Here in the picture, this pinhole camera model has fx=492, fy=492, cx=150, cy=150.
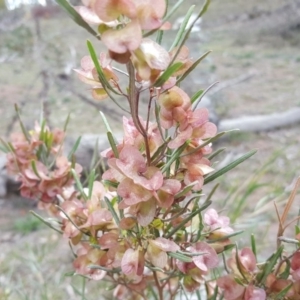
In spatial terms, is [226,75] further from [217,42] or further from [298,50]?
[217,42]

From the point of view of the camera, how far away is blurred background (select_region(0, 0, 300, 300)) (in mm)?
1110

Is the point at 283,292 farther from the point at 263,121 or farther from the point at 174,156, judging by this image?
the point at 263,121

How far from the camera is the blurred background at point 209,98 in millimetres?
1110

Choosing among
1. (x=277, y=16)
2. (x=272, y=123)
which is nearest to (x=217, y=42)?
(x=277, y=16)

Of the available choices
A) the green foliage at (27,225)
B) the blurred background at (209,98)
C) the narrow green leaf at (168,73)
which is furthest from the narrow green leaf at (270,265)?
the green foliage at (27,225)

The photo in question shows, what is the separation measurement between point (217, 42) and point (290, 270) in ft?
19.6

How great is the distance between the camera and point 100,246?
1.18 ft

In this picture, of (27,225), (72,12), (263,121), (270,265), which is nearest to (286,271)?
(270,265)

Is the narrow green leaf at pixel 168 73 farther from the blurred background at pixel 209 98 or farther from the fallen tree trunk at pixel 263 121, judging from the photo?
the fallen tree trunk at pixel 263 121

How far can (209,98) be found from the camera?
335cm

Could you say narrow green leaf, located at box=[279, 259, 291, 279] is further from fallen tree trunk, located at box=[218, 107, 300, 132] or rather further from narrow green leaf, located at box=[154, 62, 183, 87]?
fallen tree trunk, located at box=[218, 107, 300, 132]

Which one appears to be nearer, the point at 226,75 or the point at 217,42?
the point at 226,75

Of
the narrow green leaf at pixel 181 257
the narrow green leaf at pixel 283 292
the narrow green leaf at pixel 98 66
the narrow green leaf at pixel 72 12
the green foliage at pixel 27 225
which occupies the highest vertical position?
the narrow green leaf at pixel 72 12

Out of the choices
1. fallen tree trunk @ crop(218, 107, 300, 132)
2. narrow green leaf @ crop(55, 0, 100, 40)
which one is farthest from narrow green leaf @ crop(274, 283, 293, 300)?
fallen tree trunk @ crop(218, 107, 300, 132)
